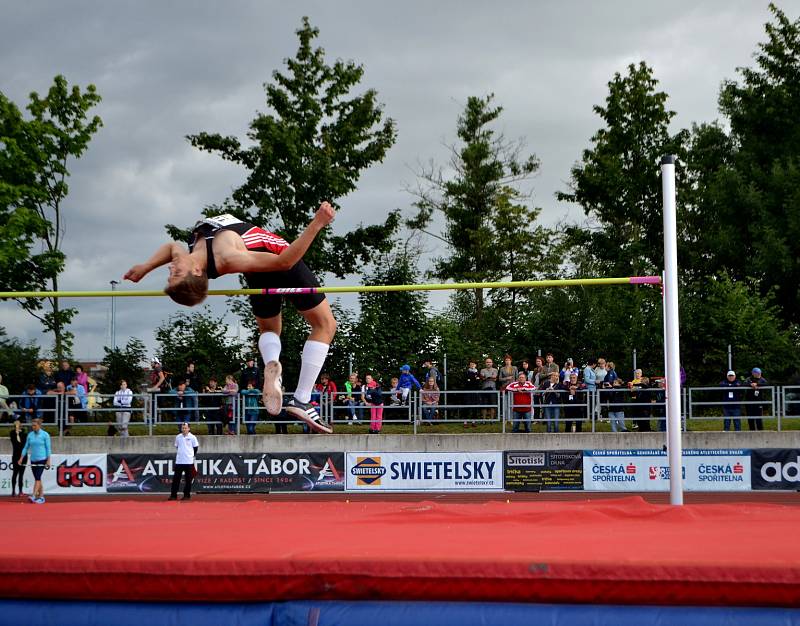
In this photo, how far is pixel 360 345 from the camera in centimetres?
1780

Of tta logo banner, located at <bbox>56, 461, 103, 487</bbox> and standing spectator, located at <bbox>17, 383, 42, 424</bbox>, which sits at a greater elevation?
standing spectator, located at <bbox>17, 383, 42, 424</bbox>

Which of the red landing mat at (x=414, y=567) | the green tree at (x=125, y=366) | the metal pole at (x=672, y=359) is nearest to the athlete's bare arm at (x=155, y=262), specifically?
the red landing mat at (x=414, y=567)

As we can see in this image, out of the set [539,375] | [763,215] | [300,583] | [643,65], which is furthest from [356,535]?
[643,65]

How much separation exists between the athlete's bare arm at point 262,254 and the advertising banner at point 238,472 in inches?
404

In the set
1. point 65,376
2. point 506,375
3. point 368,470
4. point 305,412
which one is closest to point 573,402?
point 506,375

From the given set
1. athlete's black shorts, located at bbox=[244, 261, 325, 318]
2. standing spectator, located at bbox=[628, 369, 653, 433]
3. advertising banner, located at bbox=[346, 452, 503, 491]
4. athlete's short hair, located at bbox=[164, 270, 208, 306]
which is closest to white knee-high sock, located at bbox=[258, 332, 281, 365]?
athlete's black shorts, located at bbox=[244, 261, 325, 318]

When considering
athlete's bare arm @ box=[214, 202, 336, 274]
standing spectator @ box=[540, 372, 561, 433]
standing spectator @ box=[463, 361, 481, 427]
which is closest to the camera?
athlete's bare arm @ box=[214, 202, 336, 274]

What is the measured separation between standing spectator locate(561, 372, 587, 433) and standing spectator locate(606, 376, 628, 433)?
0.46 metres

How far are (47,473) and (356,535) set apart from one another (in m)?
13.4

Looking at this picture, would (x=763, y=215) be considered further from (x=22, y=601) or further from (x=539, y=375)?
(x=22, y=601)

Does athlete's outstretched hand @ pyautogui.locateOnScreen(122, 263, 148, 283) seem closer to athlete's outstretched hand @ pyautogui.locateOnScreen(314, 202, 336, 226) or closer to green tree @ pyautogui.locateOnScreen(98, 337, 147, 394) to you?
athlete's outstretched hand @ pyautogui.locateOnScreen(314, 202, 336, 226)

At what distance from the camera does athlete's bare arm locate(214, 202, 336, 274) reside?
5.17 metres

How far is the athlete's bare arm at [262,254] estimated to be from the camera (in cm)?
517

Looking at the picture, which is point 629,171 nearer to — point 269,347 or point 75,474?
point 75,474
